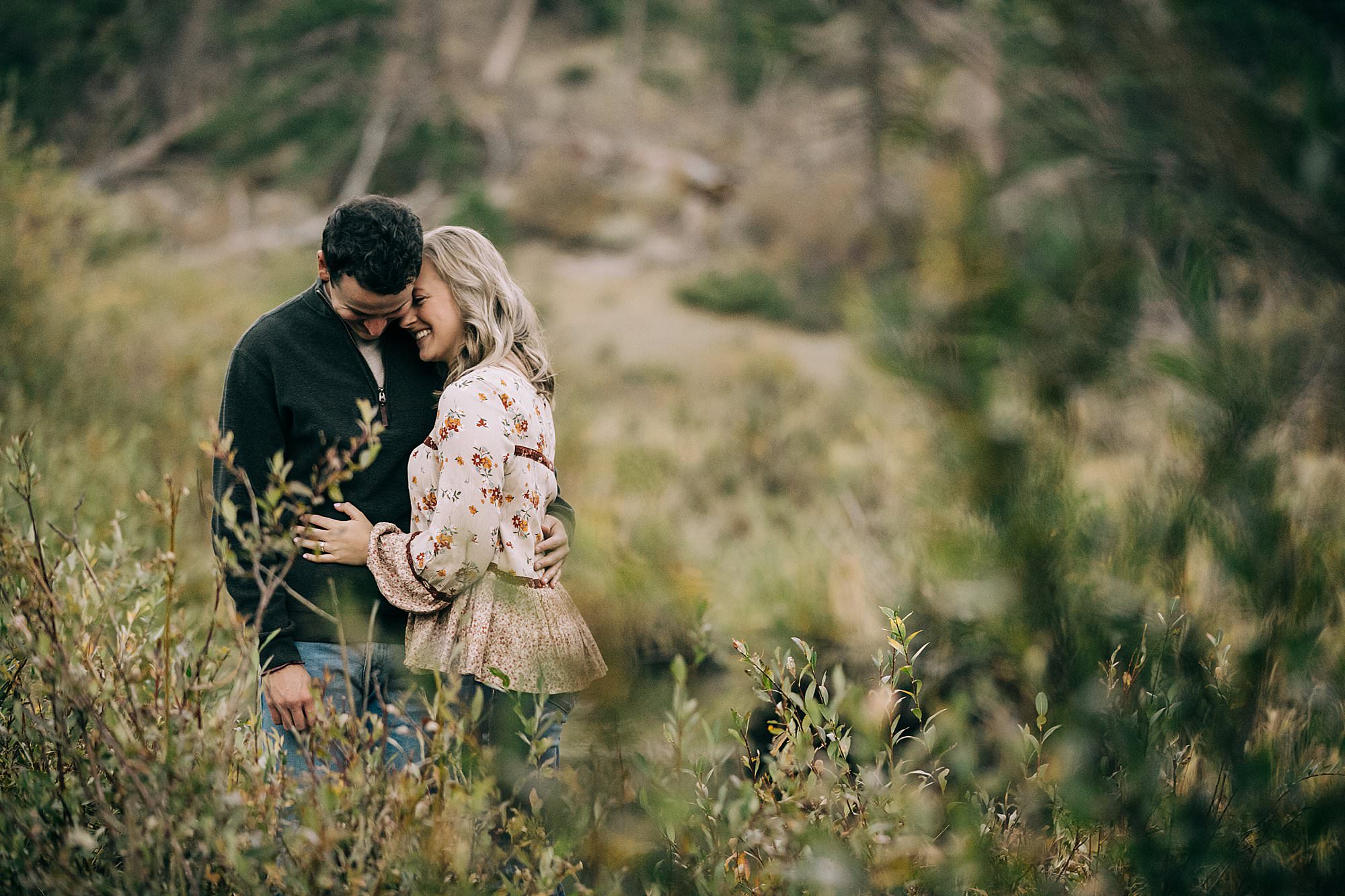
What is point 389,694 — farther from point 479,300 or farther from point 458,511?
point 479,300

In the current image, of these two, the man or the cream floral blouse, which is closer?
the cream floral blouse

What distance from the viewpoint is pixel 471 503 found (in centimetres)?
197

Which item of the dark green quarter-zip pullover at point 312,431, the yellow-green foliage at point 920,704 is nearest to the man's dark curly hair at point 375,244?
the dark green quarter-zip pullover at point 312,431

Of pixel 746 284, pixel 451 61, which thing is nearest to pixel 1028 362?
pixel 746 284

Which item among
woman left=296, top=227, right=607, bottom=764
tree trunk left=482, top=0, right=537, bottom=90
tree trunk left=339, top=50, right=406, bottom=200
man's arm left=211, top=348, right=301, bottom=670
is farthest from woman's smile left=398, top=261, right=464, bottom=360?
tree trunk left=482, top=0, right=537, bottom=90

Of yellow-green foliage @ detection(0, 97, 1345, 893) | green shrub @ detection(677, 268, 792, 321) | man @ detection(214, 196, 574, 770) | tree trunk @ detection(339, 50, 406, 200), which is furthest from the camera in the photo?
tree trunk @ detection(339, 50, 406, 200)

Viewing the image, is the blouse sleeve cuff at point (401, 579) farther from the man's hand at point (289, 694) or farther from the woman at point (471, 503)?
the man's hand at point (289, 694)

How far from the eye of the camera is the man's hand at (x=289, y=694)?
203 centimetres

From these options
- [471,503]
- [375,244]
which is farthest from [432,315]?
[471,503]

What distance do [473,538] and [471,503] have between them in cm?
8

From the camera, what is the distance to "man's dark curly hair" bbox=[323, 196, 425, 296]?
6.49ft

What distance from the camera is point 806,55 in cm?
80

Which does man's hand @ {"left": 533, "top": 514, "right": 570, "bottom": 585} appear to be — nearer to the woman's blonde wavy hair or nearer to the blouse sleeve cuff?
the blouse sleeve cuff

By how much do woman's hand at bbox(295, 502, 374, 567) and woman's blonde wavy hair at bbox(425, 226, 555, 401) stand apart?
0.40 m
